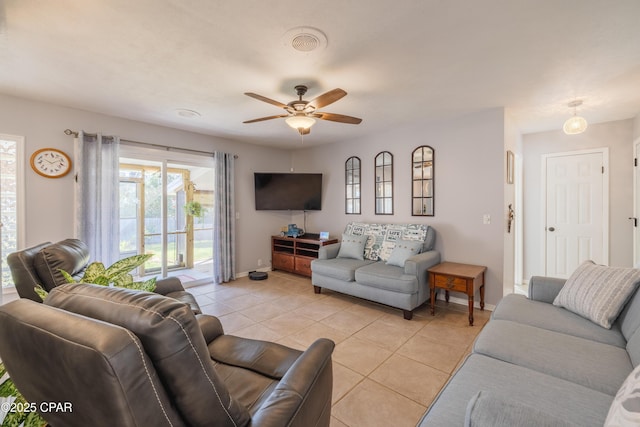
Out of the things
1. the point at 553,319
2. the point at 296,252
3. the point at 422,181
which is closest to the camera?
the point at 553,319

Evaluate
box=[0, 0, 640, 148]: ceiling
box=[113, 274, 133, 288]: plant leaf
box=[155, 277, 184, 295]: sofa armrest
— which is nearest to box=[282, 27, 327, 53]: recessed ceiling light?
box=[0, 0, 640, 148]: ceiling

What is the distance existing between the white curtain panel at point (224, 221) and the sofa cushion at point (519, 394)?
13.1 feet

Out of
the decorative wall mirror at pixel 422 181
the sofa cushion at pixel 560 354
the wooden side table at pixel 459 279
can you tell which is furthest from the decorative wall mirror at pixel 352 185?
the sofa cushion at pixel 560 354

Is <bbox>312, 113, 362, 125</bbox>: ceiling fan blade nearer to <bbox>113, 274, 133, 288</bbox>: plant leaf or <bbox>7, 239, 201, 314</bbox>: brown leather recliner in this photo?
<bbox>113, 274, 133, 288</bbox>: plant leaf

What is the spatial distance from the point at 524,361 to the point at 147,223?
4.58 m

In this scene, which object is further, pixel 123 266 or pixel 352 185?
pixel 352 185

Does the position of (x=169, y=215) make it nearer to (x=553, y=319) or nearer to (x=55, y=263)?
(x=55, y=263)

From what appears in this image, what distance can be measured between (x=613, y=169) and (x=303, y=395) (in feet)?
16.8

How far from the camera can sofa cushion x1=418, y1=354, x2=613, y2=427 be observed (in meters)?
1.07

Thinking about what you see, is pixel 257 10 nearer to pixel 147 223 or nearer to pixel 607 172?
pixel 147 223

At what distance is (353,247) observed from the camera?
13.5 ft

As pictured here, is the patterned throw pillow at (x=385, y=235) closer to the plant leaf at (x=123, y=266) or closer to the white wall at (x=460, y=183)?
the white wall at (x=460, y=183)

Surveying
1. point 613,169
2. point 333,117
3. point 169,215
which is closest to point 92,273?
point 333,117

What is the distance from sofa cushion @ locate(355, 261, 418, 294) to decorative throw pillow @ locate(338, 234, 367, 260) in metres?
0.42
